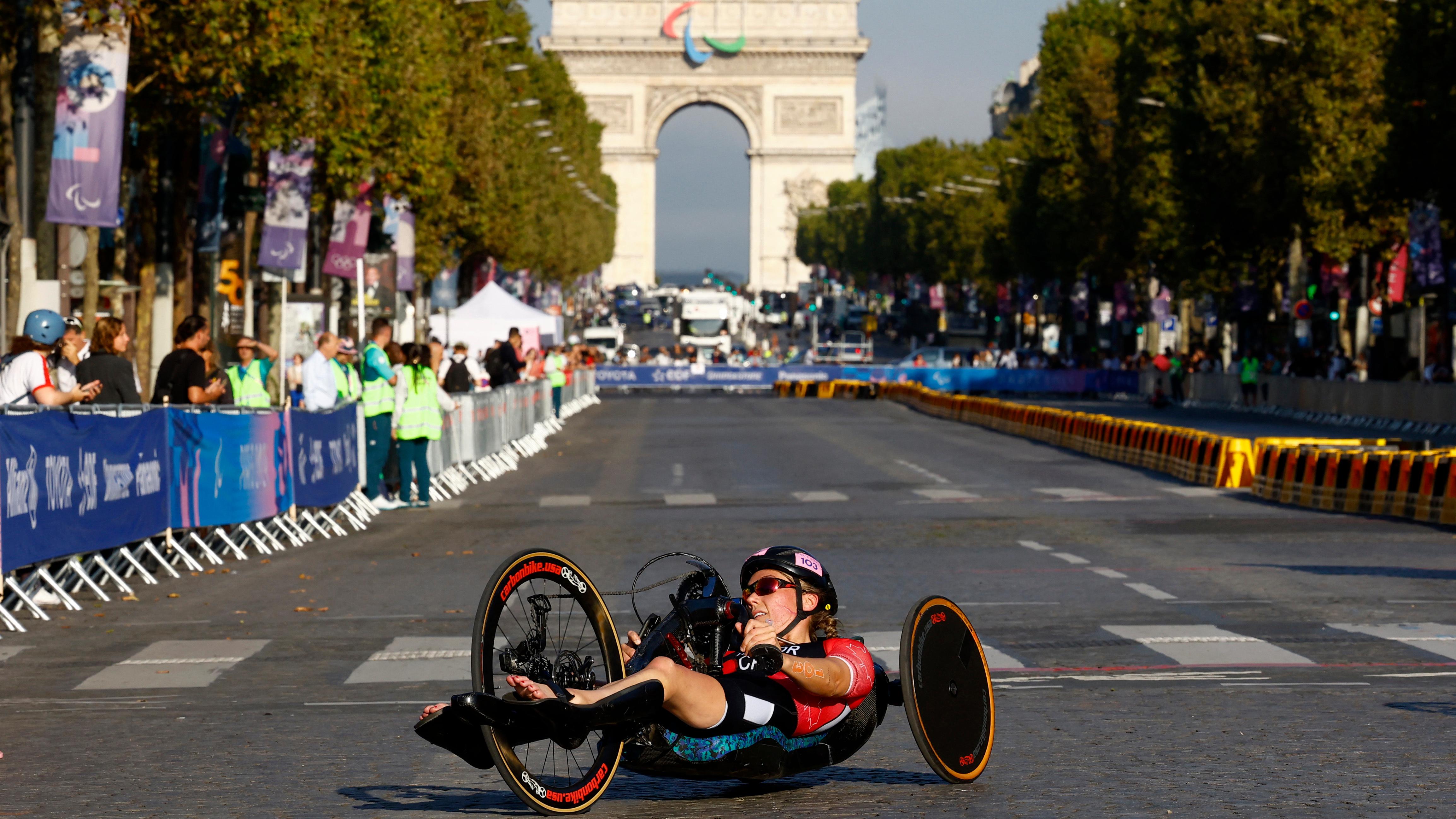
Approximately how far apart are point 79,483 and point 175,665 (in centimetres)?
322

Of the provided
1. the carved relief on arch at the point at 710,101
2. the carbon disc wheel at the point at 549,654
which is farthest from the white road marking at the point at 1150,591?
the carved relief on arch at the point at 710,101

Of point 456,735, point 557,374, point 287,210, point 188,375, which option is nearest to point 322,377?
point 188,375

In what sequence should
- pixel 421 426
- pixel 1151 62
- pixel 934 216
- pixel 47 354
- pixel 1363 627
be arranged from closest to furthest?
pixel 1363 627 → pixel 47 354 → pixel 421 426 → pixel 1151 62 → pixel 934 216

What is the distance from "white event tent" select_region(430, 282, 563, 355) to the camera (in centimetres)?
5138

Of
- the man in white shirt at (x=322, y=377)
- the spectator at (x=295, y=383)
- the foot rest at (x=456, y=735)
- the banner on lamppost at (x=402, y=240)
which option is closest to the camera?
the foot rest at (x=456, y=735)

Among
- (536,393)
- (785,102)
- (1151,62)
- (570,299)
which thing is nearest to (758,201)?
(785,102)

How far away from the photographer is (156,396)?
56.2ft

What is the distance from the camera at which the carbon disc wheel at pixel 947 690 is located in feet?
22.2

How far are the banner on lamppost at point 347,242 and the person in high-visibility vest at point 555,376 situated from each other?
6778 millimetres

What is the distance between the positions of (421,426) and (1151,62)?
4472cm

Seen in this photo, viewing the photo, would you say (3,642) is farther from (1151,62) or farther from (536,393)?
(1151,62)

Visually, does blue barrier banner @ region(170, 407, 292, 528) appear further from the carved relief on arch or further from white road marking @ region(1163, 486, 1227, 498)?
the carved relief on arch

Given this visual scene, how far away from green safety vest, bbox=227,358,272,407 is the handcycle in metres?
14.0

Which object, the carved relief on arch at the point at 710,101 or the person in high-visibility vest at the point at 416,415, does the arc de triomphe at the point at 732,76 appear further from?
the person in high-visibility vest at the point at 416,415
